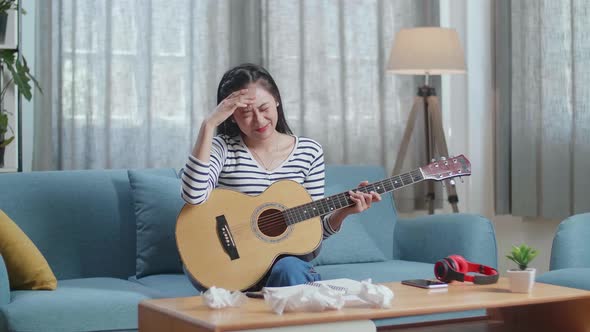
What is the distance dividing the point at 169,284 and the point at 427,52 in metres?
1.67

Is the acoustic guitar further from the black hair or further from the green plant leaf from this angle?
the green plant leaf

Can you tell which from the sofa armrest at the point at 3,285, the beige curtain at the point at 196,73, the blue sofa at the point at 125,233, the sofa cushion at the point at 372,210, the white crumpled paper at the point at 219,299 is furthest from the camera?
the beige curtain at the point at 196,73

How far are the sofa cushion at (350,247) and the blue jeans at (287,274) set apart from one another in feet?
2.64

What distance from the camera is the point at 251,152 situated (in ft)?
9.40

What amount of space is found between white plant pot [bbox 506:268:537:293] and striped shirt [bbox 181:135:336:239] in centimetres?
69

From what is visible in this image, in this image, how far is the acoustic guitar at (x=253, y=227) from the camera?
2.57m

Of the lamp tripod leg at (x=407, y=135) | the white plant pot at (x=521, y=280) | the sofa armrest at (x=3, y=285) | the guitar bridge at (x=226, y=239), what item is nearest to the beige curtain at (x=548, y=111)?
the lamp tripod leg at (x=407, y=135)

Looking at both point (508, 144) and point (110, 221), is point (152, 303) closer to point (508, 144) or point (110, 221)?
point (110, 221)

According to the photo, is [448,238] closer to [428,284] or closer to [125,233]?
[428,284]

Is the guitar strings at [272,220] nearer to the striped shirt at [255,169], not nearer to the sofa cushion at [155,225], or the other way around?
the striped shirt at [255,169]

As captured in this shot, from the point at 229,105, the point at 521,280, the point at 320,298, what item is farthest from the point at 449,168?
the point at 320,298

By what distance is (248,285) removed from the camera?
2553 millimetres

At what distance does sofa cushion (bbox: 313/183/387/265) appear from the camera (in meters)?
3.40

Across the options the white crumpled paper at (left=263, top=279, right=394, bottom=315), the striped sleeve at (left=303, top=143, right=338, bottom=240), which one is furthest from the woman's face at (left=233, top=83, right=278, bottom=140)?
the white crumpled paper at (left=263, top=279, right=394, bottom=315)
